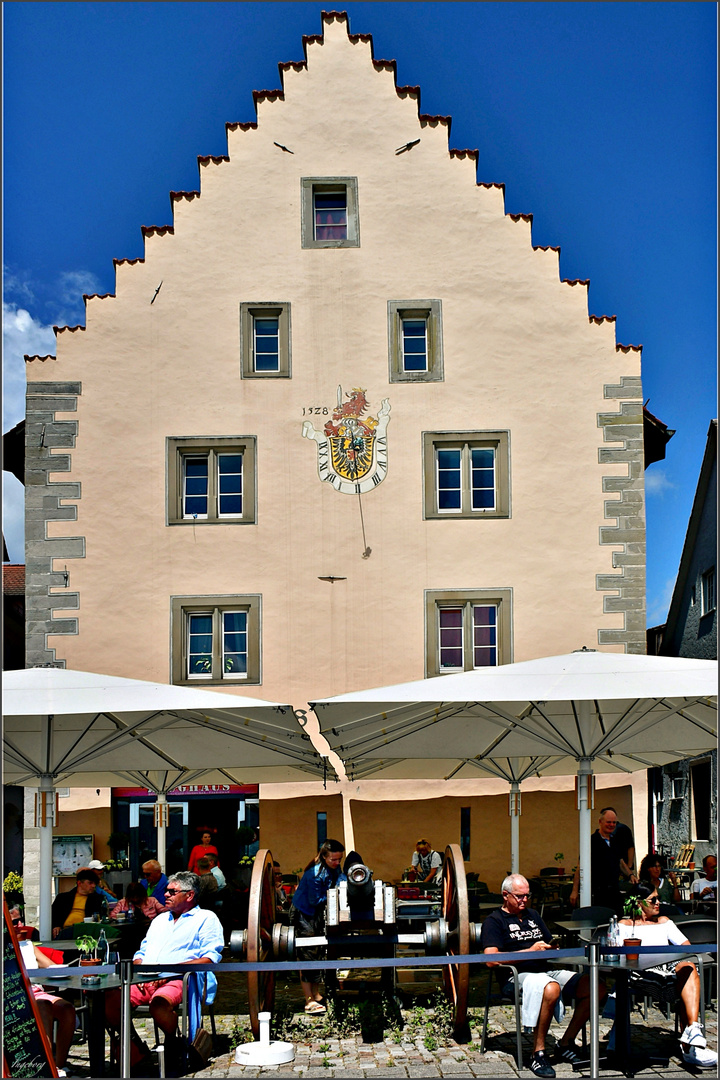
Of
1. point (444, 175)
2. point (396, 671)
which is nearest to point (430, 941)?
point (396, 671)

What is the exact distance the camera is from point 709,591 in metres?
20.8

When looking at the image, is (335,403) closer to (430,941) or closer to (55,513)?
(55,513)

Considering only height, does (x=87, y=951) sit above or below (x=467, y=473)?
below

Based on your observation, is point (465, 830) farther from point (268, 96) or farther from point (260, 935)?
point (268, 96)

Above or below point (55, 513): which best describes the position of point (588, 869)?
below

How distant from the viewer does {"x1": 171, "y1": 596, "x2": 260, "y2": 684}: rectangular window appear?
17719 mm

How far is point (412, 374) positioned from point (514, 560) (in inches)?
134

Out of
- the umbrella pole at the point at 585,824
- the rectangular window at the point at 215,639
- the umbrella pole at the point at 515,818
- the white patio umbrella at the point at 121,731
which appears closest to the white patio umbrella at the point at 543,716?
the umbrella pole at the point at 585,824

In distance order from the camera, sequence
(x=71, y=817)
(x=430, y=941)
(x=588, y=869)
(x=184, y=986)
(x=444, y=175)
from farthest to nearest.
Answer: (x=444, y=175), (x=71, y=817), (x=588, y=869), (x=430, y=941), (x=184, y=986)

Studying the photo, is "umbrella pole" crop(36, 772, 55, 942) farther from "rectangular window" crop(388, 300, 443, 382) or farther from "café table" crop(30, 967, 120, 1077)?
"rectangular window" crop(388, 300, 443, 382)

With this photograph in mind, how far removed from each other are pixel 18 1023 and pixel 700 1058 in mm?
4673

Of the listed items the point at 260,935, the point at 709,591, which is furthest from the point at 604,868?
the point at 709,591

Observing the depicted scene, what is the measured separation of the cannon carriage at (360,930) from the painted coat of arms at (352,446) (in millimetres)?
9077

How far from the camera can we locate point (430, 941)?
902 cm
